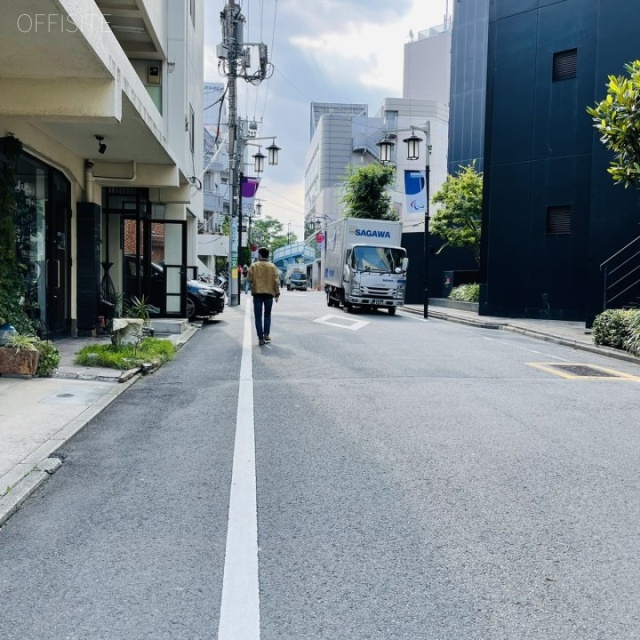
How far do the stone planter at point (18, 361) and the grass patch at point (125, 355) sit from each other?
1.19m

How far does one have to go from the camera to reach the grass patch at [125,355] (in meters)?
9.28

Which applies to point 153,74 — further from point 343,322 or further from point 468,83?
point 468,83

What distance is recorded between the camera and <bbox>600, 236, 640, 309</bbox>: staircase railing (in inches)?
684

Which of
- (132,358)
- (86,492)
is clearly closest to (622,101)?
(132,358)

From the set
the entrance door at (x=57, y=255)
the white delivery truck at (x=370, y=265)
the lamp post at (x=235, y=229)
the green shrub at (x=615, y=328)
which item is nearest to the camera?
the entrance door at (x=57, y=255)

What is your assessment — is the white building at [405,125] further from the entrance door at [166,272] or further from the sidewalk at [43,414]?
the sidewalk at [43,414]

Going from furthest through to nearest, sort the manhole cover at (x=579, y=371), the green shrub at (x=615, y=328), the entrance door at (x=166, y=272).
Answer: the entrance door at (x=166, y=272), the green shrub at (x=615, y=328), the manhole cover at (x=579, y=371)

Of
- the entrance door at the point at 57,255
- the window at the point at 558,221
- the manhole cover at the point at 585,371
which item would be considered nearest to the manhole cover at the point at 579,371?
the manhole cover at the point at 585,371

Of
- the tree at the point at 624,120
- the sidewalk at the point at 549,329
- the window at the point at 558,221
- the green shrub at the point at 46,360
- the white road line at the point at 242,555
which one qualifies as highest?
the tree at the point at 624,120

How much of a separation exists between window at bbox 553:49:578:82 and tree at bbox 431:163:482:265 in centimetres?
767

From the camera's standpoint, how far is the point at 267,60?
88.0ft

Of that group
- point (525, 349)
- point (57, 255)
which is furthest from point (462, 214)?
point (57, 255)

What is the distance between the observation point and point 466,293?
2883cm

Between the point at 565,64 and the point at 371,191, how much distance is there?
16283 millimetres
